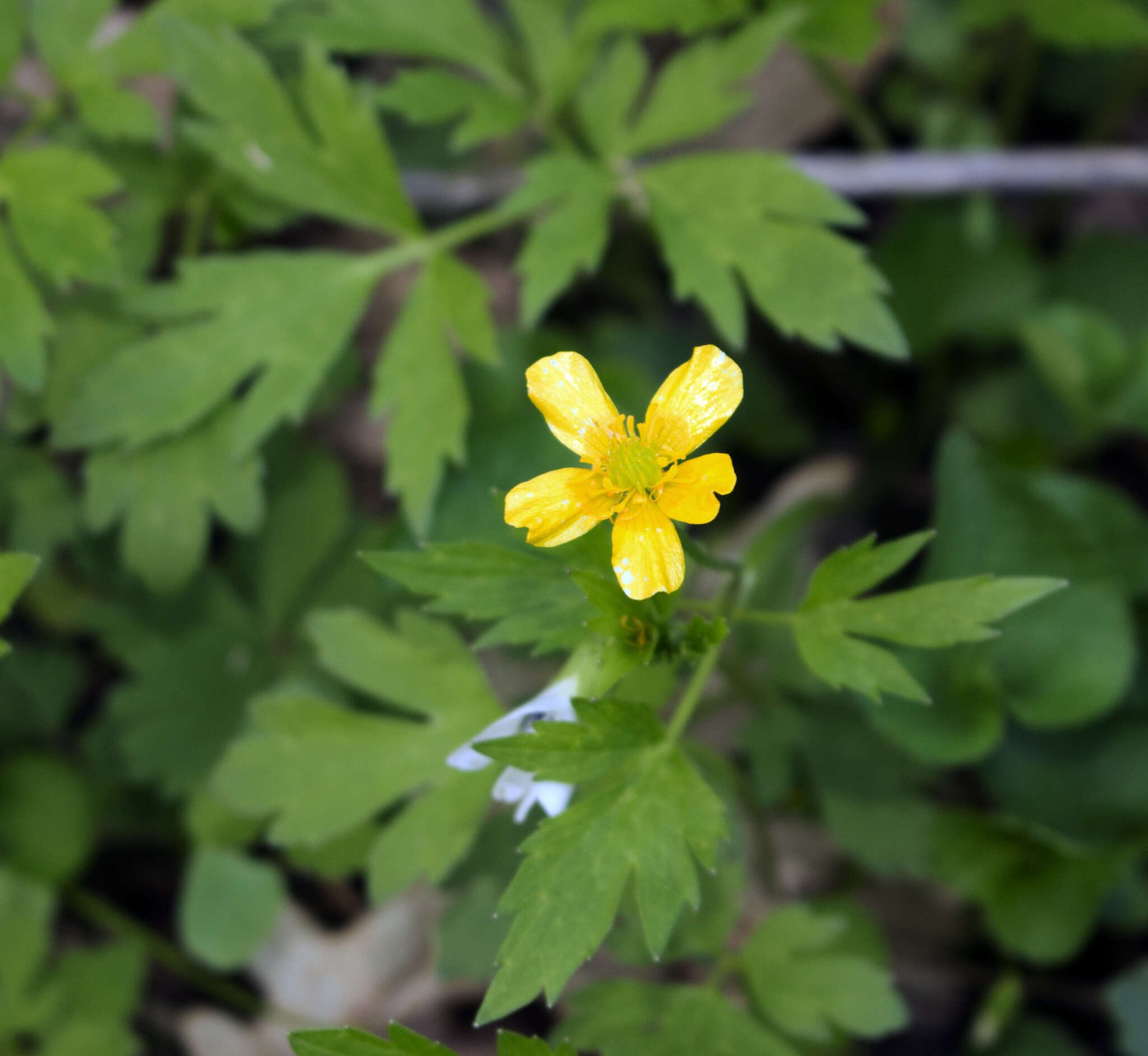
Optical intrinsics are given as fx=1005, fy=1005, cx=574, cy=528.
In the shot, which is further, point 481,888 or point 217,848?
point 217,848

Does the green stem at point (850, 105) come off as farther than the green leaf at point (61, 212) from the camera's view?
Yes

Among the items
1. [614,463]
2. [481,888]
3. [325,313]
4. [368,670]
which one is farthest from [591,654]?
[325,313]

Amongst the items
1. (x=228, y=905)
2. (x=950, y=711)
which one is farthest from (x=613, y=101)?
(x=228, y=905)

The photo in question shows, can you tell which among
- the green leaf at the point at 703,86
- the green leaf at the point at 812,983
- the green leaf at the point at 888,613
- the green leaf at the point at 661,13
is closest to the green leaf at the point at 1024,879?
the green leaf at the point at 812,983

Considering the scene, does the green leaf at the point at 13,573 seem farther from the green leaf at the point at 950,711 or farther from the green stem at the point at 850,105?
the green stem at the point at 850,105

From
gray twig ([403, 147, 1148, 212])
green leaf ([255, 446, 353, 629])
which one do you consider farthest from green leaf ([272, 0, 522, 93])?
green leaf ([255, 446, 353, 629])

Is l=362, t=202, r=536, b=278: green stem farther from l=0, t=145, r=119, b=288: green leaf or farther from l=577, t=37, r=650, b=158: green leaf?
l=0, t=145, r=119, b=288: green leaf

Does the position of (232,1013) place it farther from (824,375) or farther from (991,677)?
(824,375)
